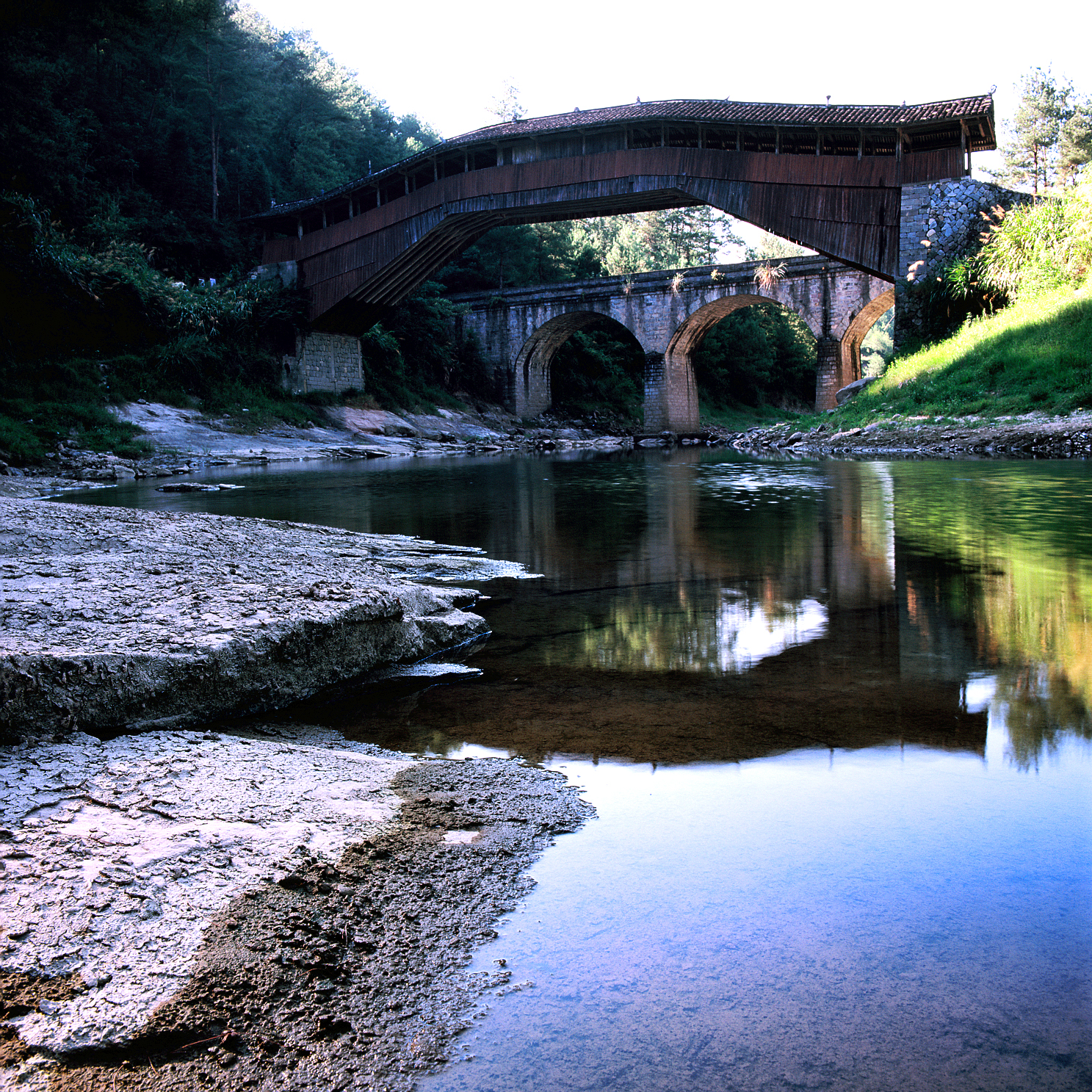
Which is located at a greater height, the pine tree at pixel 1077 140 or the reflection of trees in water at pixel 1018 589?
the pine tree at pixel 1077 140

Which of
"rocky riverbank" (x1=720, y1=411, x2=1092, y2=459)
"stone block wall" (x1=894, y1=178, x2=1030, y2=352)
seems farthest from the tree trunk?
"rocky riverbank" (x1=720, y1=411, x2=1092, y2=459)

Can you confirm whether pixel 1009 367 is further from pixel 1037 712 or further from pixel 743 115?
pixel 1037 712

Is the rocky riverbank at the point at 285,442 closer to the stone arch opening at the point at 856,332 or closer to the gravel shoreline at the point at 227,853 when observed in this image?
the stone arch opening at the point at 856,332

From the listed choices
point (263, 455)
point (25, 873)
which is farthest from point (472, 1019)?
point (263, 455)

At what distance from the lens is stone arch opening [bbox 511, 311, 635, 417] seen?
3950 cm

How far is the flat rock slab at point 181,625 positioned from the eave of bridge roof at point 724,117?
19751 millimetres

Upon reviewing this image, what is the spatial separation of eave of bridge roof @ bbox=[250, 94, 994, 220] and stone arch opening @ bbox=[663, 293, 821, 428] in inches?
502

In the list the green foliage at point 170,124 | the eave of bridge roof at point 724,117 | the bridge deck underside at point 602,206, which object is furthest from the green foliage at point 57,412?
the eave of bridge roof at point 724,117

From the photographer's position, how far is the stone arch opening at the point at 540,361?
39.5m

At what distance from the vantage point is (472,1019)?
1.33 meters

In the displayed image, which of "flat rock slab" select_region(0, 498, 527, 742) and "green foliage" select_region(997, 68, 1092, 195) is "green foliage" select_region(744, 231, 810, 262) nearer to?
"green foliage" select_region(997, 68, 1092, 195)

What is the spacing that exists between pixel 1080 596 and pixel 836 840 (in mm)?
3059

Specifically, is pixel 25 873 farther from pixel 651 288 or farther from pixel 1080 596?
pixel 651 288

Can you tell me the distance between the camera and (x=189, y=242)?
30.9m
